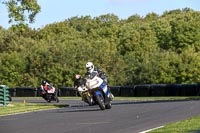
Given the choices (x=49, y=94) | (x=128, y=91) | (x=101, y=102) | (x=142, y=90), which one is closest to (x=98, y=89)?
(x=101, y=102)

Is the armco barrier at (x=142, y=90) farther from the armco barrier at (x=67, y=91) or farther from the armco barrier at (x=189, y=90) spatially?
the armco barrier at (x=67, y=91)

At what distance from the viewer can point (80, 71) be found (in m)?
78.0

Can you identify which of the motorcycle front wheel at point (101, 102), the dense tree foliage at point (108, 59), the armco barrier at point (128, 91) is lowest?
the motorcycle front wheel at point (101, 102)

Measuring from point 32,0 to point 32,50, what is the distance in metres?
57.1

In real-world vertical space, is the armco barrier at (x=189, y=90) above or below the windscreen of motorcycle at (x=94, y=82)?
above

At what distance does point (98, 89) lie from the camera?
20.9m

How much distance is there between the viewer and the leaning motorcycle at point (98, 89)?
20.7 meters

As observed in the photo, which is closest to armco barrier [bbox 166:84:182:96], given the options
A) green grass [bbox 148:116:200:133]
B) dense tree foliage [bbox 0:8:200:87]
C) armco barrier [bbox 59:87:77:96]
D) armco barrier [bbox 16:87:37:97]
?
armco barrier [bbox 59:87:77:96]

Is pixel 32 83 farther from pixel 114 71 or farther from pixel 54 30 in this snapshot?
pixel 54 30

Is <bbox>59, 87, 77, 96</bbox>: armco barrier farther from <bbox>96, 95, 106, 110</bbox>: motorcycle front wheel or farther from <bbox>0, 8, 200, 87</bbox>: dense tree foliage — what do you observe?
<bbox>96, 95, 106, 110</bbox>: motorcycle front wheel

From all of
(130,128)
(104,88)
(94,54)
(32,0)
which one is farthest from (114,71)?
(130,128)

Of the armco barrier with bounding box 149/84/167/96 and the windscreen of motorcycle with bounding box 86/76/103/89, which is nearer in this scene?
the windscreen of motorcycle with bounding box 86/76/103/89

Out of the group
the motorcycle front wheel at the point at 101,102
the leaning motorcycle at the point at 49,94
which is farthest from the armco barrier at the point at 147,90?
the motorcycle front wheel at the point at 101,102

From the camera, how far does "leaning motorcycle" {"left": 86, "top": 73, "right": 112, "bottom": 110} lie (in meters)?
20.7
